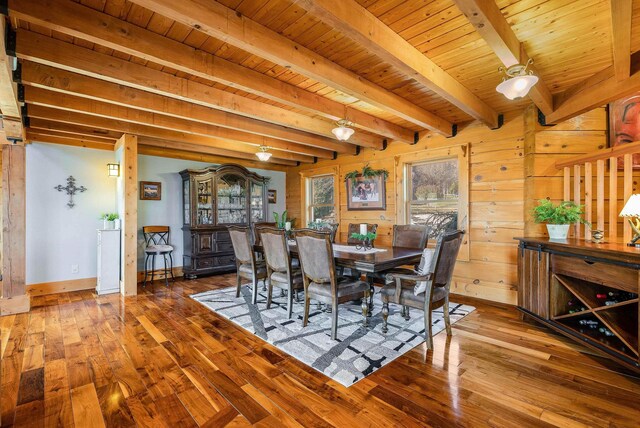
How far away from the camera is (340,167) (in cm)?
588

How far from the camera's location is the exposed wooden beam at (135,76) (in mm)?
2127

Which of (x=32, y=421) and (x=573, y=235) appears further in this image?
(x=573, y=235)

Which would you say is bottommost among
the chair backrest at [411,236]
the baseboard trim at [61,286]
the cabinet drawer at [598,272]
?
the baseboard trim at [61,286]

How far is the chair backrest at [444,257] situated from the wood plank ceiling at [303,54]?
1.31 metres

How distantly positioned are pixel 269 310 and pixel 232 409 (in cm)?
176

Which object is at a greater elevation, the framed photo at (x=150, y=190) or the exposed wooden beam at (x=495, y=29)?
the exposed wooden beam at (x=495, y=29)

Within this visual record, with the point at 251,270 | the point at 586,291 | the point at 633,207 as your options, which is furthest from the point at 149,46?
the point at 586,291

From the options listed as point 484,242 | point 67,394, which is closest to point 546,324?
point 484,242

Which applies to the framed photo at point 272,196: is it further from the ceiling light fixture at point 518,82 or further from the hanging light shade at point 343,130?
the ceiling light fixture at point 518,82

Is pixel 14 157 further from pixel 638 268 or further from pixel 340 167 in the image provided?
pixel 638 268

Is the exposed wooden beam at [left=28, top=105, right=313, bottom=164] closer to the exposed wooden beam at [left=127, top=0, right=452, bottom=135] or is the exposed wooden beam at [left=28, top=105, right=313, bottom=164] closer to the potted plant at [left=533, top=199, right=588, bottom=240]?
the exposed wooden beam at [left=127, top=0, right=452, bottom=135]

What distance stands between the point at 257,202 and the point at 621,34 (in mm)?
5542

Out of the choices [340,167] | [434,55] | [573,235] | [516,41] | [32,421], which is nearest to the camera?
[32,421]

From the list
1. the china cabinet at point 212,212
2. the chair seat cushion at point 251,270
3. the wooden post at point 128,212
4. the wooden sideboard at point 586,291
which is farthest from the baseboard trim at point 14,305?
the wooden sideboard at point 586,291
